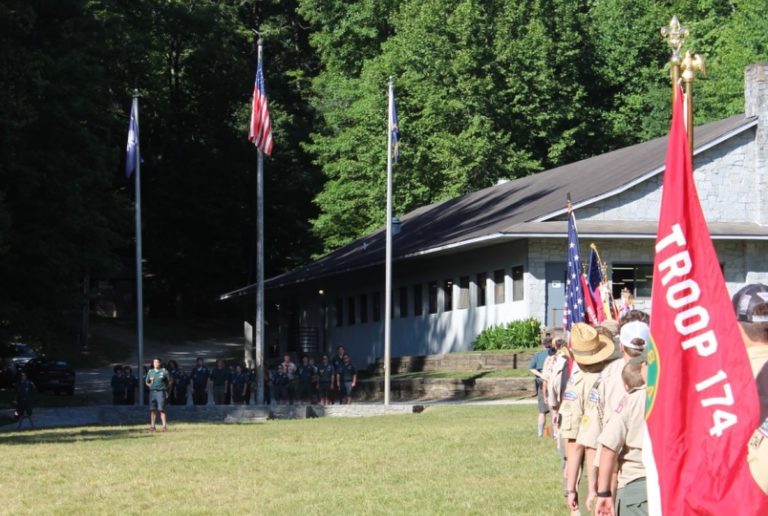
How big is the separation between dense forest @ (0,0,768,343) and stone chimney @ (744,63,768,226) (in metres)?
16.0

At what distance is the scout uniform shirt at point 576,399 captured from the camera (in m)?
11.3

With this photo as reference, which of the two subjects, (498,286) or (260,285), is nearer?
(260,285)

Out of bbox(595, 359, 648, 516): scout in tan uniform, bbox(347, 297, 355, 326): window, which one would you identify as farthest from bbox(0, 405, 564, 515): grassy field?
bbox(347, 297, 355, 326): window

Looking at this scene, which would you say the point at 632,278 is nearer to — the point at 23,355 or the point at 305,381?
the point at 305,381

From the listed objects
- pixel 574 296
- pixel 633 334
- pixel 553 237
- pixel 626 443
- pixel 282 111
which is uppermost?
pixel 282 111

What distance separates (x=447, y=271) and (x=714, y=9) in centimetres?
2714

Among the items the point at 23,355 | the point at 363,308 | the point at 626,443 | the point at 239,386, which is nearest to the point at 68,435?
the point at 239,386

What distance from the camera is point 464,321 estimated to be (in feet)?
162

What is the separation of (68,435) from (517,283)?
725 inches

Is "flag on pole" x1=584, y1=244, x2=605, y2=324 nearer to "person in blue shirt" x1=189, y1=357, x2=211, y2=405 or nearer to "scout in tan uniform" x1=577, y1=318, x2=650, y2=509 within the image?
"scout in tan uniform" x1=577, y1=318, x2=650, y2=509

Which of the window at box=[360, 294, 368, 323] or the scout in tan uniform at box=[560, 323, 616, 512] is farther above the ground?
the window at box=[360, 294, 368, 323]

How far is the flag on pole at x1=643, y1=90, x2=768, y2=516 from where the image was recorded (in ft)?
22.0

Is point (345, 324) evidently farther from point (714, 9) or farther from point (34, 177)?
point (714, 9)

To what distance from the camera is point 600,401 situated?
10641mm
